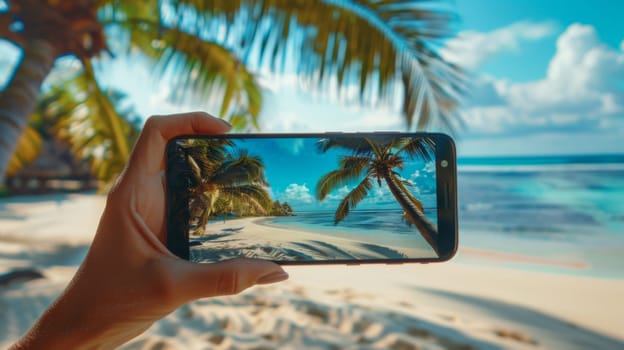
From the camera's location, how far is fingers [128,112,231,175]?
1044mm

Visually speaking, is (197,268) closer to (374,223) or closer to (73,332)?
(73,332)

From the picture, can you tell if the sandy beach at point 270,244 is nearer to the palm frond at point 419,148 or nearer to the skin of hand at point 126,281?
the skin of hand at point 126,281

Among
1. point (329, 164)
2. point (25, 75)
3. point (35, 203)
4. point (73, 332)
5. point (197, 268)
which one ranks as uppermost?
point (25, 75)

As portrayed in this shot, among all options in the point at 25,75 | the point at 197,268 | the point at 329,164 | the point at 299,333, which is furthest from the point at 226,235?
the point at 25,75

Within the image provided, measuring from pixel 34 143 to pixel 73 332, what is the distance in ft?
18.3

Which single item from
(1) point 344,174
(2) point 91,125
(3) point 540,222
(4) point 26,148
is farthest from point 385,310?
(3) point 540,222

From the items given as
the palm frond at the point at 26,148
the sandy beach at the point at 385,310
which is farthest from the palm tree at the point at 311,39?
the palm frond at the point at 26,148

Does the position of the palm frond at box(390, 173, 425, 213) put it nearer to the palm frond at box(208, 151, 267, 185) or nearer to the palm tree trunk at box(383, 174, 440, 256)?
the palm tree trunk at box(383, 174, 440, 256)

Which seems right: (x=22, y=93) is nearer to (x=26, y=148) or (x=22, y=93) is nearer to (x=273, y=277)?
(x=273, y=277)

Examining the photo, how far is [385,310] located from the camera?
3168mm

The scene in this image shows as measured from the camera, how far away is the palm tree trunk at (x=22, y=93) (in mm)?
2354

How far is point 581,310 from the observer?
3.69m

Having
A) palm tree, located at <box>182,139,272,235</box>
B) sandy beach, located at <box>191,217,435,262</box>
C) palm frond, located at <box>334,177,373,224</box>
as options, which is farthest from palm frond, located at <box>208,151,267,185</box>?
palm frond, located at <box>334,177,373,224</box>

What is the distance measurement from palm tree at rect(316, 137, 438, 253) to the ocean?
0.05 meters
